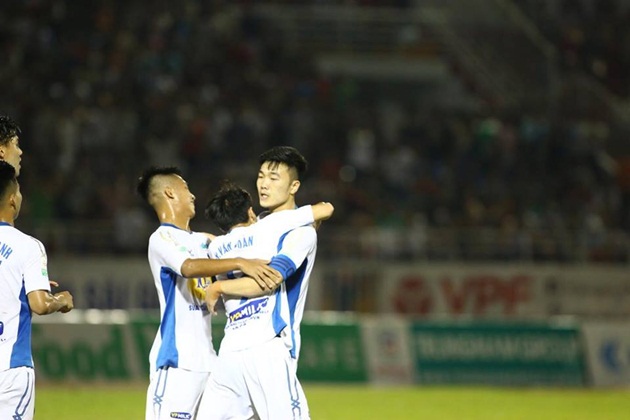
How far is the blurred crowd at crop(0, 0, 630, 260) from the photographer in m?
20.6

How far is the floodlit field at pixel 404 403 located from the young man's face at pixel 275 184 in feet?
25.8

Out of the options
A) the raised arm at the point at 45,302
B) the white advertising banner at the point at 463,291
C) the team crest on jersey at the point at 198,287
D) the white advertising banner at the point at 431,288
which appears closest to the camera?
the raised arm at the point at 45,302

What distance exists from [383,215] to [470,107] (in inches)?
256

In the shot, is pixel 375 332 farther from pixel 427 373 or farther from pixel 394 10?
pixel 394 10

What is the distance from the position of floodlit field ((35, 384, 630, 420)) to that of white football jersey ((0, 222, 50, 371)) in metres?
7.95

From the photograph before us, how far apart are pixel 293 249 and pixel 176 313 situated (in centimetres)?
102

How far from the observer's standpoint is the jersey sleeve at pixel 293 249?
272 inches

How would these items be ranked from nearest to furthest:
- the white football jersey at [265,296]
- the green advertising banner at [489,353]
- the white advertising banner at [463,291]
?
the white football jersey at [265,296], the green advertising banner at [489,353], the white advertising banner at [463,291]

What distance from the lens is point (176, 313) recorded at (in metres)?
7.56

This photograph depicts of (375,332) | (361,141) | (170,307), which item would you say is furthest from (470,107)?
(170,307)

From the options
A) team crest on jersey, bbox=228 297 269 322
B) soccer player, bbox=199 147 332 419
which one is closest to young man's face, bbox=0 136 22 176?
soccer player, bbox=199 147 332 419

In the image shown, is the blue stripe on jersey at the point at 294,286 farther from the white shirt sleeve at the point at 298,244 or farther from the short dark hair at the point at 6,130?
the short dark hair at the point at 6,130

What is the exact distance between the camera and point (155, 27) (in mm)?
23891

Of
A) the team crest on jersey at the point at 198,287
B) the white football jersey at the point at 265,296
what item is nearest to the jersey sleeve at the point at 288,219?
the white football jersey at the point at 265,296
